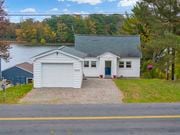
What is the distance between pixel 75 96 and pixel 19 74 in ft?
108

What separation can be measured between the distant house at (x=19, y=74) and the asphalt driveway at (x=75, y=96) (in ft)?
90.9

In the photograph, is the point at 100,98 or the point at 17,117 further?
the point at 100,98

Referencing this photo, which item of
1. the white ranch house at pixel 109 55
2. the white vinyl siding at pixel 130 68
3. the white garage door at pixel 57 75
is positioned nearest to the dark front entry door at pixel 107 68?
the white ranch house at pixel 109 55

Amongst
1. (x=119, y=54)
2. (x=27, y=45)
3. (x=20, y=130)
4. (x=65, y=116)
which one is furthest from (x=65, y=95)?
(x=27, y=45)

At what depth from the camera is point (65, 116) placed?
1312 centimetres

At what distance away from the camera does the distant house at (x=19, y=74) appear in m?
50.7

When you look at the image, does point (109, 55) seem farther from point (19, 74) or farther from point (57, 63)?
point (19, 74)

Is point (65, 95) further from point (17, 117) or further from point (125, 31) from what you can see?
point (125, 31)

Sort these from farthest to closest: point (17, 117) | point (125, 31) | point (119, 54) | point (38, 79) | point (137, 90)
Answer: point (125, 31) < point (119, 54) < point (38, 79) < point (137, 90) < point (17, 117)

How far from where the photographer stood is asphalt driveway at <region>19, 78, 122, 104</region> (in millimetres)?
18203

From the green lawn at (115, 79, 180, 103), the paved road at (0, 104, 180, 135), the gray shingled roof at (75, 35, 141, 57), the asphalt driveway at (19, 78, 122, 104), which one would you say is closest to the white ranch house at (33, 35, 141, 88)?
the gray shingled roof at (75, 35, 141, 57)

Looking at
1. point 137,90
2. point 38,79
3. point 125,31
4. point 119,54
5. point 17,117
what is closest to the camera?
point 17,117

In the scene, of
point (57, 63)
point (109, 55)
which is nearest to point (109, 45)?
point (109, 55)

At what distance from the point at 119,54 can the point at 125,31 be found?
18.1m
